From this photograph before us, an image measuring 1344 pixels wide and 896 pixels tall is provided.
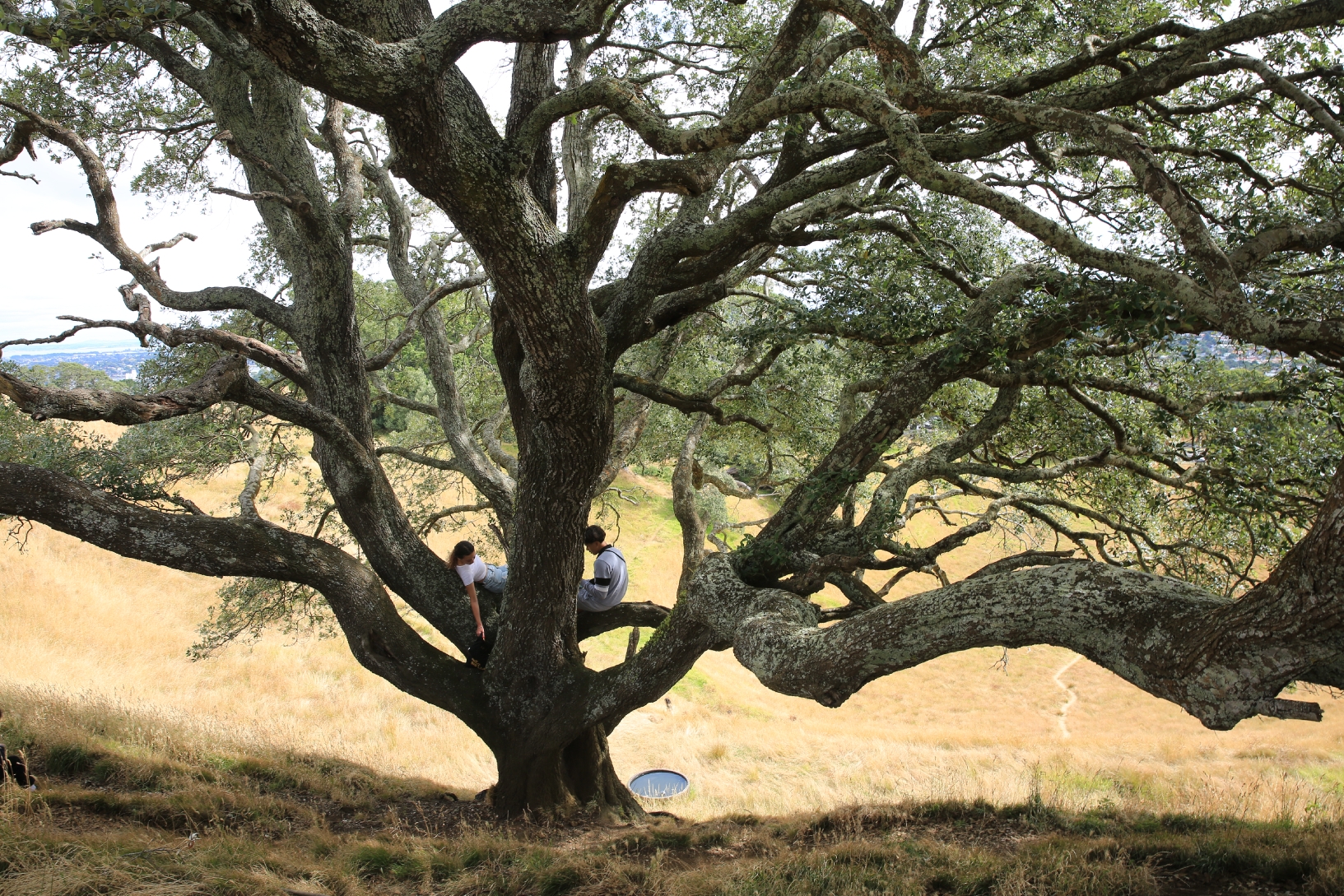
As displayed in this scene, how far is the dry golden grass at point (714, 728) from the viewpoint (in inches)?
408

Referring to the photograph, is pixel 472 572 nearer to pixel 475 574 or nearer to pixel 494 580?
pixel 475 574

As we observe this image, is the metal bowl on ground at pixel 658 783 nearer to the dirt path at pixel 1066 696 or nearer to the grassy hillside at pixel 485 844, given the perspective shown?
the grassy hillside at pixel 485 844

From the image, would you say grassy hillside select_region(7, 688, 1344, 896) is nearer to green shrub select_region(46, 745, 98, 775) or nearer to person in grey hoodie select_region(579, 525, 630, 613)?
green shrub select_region(46, 745, 98, 775)

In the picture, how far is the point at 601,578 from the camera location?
24.2 feet

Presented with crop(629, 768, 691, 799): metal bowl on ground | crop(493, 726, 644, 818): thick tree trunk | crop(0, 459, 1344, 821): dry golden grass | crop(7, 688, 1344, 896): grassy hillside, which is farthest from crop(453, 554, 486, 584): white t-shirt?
crop(629, 768, 691, 799): metal bowl on ground

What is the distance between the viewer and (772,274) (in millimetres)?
9875

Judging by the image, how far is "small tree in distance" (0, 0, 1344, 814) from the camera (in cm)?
371

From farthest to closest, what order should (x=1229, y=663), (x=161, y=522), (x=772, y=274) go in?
(x=772, y=274) < (x=161, y=522) < (x=1229, y=663)

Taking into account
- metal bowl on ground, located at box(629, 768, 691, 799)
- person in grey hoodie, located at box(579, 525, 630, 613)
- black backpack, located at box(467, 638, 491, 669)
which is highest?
person in grey hoodie, located at box(579, 525, 630, 613)

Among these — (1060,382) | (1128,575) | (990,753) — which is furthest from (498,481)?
(990,753)

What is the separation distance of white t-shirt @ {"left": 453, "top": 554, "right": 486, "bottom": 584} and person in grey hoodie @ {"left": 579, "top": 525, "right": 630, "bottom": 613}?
1.00 metres

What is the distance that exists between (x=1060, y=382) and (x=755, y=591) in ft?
9.46

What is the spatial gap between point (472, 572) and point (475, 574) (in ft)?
0.23

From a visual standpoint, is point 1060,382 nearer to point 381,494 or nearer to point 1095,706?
point 381,494
